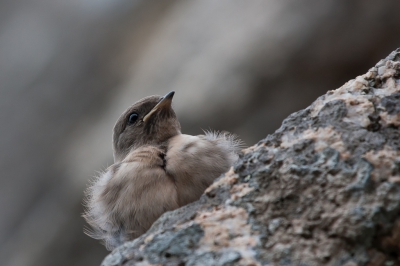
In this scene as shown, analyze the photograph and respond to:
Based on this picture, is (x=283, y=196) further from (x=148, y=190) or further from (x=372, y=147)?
(x=148, y=190)

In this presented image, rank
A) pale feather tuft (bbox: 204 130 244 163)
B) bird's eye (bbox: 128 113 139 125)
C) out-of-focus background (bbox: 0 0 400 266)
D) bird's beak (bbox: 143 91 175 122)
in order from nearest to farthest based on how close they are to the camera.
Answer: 1. pale feather tuft (bbox: 204 130 244 163)
2. bird's beak (bbox: 143 91 175 122)
3. bird's eye (bbox: 128 113 139 125)
4. out-of-focus background (bbox: 0 0 400 266)

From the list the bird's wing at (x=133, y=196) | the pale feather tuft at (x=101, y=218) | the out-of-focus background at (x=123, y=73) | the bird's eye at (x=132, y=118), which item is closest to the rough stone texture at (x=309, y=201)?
the bird's wing at (x=133, y=196)

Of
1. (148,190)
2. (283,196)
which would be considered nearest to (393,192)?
(283,196)

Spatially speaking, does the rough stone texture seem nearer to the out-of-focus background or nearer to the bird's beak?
the bird's beak

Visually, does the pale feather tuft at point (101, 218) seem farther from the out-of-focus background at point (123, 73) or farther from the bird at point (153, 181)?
the out-of-focus background at point (123, 73)

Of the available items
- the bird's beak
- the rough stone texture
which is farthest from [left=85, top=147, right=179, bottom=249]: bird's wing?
the rough stone texture
